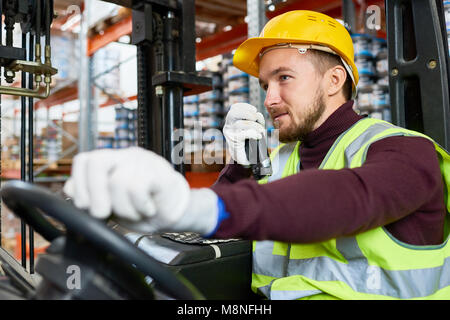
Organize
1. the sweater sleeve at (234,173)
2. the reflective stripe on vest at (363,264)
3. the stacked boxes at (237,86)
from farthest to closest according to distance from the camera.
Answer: the stacked boxes at (237,86), the sweater sleeve at (234,173), the reflective stripe on vest at (363,264)

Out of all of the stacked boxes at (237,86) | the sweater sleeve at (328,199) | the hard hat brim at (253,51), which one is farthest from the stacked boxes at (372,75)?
the sweater sleeve at (328,199)

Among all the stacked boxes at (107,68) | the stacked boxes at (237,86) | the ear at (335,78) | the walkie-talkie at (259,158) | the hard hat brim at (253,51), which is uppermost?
the stacked boxes at (107,68)

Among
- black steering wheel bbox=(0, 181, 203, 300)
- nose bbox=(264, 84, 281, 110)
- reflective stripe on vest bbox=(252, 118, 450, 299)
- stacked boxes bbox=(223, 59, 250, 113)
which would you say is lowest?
reflective stripe on vest bbox=(252, 118, 450, 299)

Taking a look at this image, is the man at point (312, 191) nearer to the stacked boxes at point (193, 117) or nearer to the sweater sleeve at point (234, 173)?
the sweater sleeve at point (234, 173)

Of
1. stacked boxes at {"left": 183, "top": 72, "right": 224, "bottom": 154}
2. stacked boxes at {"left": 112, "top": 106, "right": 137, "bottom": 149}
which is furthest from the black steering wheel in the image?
stacked boxes at {"left": 112, "top": 106, "right": 137, "bottom": 149}

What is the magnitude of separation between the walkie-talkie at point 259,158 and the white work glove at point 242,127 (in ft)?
0.08

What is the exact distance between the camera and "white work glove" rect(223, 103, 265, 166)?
174 cm

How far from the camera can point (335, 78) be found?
1.69 metres

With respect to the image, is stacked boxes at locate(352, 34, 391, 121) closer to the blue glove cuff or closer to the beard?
the beard

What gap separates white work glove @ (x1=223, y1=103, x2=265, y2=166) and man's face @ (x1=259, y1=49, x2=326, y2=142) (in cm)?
11

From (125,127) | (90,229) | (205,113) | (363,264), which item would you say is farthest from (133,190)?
(125,127)

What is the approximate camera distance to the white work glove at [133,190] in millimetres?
677

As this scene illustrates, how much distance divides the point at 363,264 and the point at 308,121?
1.98 ft

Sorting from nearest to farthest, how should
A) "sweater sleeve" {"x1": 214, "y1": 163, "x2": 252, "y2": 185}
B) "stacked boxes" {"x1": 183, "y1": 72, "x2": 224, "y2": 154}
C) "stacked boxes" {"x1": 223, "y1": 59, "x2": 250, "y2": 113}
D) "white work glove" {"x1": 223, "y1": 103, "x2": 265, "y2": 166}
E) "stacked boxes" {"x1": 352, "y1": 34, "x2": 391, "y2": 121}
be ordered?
"white work glove" {"x1": 223, "y1": 103, "x2": 265, "y2": 166} < "sweater sleeve" {"x1": 214, "y1": 163, "x2": 252, "y2": 185} < "stacked boxes" {"x1": 352, "y1": 34, "x2": 391, "y2": 121} < "stacked boxes" {"x1": 223, "y1": 59, "x2": 250, "y2": 113} < "stacked boxes" {"x1": 183, "y1": 72, "x2": 224, "y2": 154}
